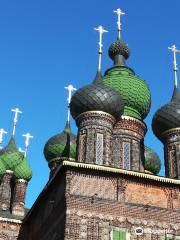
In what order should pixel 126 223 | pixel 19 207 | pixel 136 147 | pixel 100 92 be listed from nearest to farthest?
pixel 126 223 < pixel 100 92 < pixel 136 147 < pixel 19 207

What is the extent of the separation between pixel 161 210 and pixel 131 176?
1.23 m

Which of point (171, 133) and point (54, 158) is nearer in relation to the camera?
point (171, 133)

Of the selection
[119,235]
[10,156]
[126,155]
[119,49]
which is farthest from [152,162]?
[119,235]

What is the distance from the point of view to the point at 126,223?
13.7 m

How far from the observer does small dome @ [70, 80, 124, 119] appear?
1695 centimetres

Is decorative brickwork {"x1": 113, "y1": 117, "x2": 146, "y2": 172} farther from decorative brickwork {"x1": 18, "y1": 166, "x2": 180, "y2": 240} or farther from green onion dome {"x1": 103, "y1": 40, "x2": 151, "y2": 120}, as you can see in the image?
decorative brickwork {"x1": 18, "y1": 166, "x2": 180, "y2": 240}

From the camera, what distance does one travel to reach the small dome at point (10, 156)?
2275 centimetres

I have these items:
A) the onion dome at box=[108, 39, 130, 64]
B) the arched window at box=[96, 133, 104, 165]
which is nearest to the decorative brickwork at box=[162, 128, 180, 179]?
the arched window at box=[96, 133, 104, 165]

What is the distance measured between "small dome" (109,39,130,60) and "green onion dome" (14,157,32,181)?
612 cm

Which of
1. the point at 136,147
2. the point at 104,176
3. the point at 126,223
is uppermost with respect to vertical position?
the point at 136,147

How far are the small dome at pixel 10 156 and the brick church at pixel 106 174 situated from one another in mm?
44

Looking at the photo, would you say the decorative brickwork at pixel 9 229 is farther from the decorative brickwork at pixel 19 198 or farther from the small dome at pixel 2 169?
the small dome at pixel 2 169

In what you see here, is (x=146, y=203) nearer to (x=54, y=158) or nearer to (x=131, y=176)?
(x=131, y=176)

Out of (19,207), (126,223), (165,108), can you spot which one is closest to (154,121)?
(165,108)
